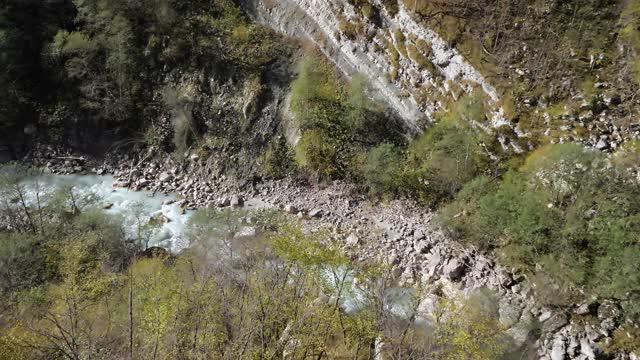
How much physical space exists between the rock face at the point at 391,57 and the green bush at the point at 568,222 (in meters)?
6.19

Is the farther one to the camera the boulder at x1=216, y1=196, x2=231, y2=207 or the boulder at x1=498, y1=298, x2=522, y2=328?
the boulder at x1=216, y1=196, x2=231, y2=207

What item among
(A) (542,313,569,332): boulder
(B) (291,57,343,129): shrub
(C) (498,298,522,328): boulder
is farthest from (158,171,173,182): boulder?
(A) (542,313,569,332): boulder

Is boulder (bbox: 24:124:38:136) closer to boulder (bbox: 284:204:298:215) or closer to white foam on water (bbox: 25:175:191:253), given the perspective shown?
white foam on water (bbox: 25:175:191:253)

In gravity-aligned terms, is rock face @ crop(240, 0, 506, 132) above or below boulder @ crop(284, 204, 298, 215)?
above

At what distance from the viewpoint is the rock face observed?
31.9m

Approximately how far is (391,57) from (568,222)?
17.0m

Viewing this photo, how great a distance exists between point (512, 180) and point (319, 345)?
680 inches

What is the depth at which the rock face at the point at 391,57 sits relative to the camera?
3186 centimetres

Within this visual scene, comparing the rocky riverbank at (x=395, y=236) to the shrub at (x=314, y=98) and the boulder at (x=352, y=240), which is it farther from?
the shrub at (x=314, y=98)

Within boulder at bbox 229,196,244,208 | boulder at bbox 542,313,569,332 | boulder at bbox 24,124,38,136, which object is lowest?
boulder at bbox 24,124,38,136

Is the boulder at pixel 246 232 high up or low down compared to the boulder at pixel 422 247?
down

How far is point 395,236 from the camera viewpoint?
29969mm

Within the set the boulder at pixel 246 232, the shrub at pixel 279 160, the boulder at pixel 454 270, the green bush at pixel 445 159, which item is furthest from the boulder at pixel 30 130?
the boulder at pixel 454 270

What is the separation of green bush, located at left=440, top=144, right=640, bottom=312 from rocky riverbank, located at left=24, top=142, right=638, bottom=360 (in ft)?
4.69
